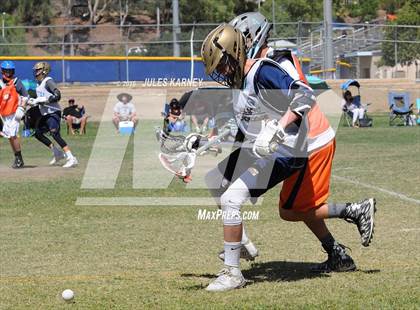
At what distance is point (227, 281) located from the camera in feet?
20.7

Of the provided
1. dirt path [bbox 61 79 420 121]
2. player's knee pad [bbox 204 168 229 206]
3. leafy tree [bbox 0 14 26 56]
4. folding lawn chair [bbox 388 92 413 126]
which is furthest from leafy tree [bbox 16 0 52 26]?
player's knee pad [bbox 204 168 229 206]

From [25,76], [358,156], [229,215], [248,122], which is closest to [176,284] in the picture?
[229,215]

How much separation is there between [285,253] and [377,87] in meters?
30.1

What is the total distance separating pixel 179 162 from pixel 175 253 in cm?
152

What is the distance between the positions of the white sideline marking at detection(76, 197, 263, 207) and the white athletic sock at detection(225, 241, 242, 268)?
5.10 m

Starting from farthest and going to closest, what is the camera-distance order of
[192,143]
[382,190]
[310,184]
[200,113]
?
[200,113] < [382,190] < [192,143] < [310,184]

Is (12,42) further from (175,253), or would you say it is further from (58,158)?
(175,253)

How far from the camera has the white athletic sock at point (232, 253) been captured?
6.38m

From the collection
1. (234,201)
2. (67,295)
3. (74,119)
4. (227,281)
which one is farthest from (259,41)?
(74,119)

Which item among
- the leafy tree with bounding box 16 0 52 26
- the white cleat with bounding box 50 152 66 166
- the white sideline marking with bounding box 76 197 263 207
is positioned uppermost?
the leafy tree with bounding box 16 0 52 26

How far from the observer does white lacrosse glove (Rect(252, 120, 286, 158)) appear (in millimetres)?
6098

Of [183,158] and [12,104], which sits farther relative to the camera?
[12,104]

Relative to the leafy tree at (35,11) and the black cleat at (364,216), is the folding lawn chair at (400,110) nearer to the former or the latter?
the black cleat at (364,216)

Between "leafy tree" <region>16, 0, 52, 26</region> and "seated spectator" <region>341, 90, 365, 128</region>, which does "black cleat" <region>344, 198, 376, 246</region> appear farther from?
"leafy tree" <region>16, 0, 52, 26</region>
